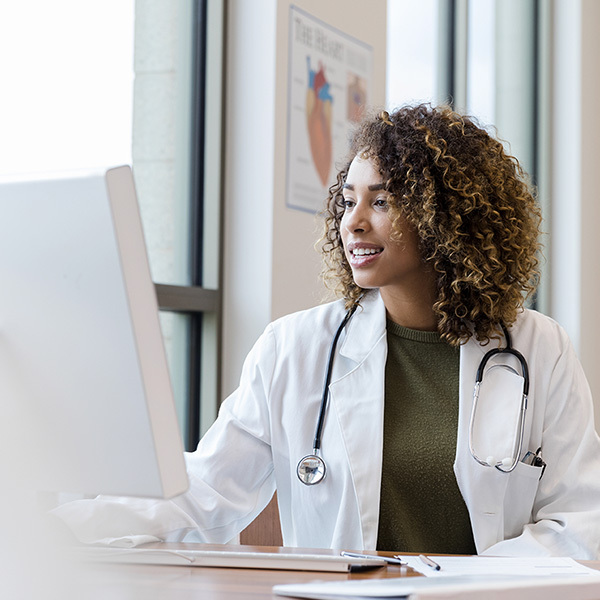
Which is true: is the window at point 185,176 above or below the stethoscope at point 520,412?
above

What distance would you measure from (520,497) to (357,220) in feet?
1.83

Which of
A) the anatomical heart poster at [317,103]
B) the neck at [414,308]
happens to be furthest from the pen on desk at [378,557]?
the anatomical heart poster at [317,103]

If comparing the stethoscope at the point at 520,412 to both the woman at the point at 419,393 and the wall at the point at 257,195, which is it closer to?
the woman at the point at 419,393

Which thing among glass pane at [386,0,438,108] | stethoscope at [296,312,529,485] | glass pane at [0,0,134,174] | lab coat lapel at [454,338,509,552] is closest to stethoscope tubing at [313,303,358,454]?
stethoscope at [296,312,529,485]

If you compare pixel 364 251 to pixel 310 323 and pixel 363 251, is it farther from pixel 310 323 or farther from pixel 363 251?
pixel 310 323

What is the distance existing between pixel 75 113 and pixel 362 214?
2.96 ft

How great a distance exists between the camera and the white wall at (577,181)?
4227 millimetres

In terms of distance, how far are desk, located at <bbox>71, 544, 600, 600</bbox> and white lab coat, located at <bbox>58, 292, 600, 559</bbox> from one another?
0.38 metres

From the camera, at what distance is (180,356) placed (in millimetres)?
2607

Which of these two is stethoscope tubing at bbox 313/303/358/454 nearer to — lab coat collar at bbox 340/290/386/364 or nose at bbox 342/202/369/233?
lab coat collar at bbox 340/290/386/364

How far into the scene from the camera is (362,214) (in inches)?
67.2

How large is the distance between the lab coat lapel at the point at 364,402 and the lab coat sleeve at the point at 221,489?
0.14 meters

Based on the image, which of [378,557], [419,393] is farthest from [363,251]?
[378,557]

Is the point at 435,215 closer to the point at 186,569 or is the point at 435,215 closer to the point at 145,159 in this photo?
the point at 186,569
